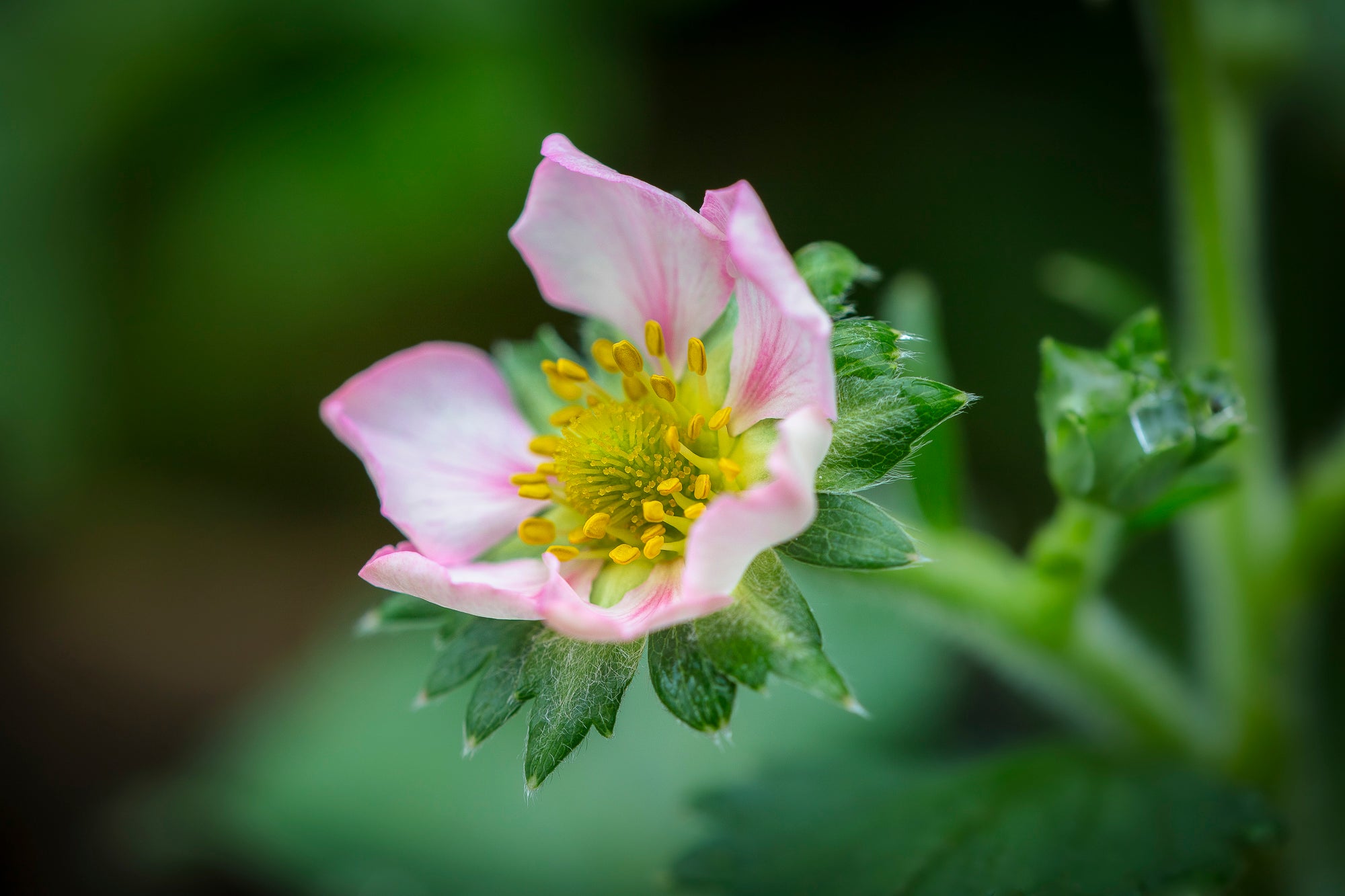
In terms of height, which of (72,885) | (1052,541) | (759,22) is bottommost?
(72,885)

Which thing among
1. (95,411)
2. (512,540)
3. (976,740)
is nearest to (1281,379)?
(976,740)

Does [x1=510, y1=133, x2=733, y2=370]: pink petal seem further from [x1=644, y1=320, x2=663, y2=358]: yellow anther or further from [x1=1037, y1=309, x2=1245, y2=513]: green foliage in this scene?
[x1=1037, y1=309, x2=1245, y2=513]: green foliage

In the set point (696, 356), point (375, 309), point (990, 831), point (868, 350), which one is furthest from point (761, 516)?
point (375, 309)

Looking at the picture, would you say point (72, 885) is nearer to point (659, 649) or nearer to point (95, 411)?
point (95, 411)

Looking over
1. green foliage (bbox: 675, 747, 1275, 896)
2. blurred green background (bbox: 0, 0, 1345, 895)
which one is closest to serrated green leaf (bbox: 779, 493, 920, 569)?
green foliage (bbox: 675, 747, 1275, 896)

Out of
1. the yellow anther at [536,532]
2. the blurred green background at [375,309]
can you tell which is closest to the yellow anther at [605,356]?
Result: the yellow anther at [536,532]

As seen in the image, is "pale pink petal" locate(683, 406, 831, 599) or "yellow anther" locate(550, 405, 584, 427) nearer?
"pale pink petal" locate(683, 406, 831, 599)

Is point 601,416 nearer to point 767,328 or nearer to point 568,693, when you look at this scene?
point 767,328

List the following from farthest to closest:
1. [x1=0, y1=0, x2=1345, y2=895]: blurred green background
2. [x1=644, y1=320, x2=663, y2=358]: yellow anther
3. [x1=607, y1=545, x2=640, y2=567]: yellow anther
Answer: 1. [x1=0, y1=0, x2=1345, y2=895]: blurred green background
2. [x1=644, y1=320, x2=663, y2=358]: yellow anther
3. [x1=607, y1=545, x2=640, y2=567]: yellow anther
